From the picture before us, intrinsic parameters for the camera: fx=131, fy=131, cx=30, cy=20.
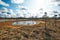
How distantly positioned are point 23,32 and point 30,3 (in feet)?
2.30

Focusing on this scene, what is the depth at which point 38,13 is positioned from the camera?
3113 millimetres

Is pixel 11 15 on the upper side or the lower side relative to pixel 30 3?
lower

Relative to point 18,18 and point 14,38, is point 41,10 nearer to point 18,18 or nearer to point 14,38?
point 18,18

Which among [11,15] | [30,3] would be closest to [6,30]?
[11,15]

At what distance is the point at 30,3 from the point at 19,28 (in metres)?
0.64

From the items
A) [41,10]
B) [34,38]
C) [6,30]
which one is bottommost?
[34,38]

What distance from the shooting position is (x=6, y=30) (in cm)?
307

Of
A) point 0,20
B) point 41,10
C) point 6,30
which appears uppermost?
point 41,10

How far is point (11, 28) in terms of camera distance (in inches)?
121

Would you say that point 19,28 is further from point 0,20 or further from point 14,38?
point 0,20

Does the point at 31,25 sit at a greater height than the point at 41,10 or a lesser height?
lesser

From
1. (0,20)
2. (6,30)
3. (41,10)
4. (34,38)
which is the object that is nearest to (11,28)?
(6,30)

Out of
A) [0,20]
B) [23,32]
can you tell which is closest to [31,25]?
[23,32]

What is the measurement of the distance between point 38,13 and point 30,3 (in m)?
0.30
